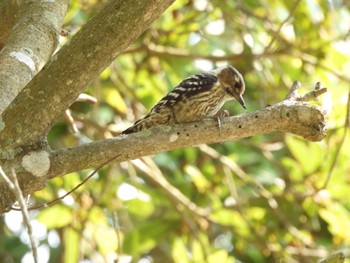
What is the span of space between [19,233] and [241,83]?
256 centimetres

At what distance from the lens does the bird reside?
4375mm

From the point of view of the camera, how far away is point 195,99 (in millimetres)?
4457

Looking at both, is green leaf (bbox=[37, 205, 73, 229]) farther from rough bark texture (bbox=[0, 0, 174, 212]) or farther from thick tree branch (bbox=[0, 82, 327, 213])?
rough bark texture (bbox=[0, 0, 174, 212])

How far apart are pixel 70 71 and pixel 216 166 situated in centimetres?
383

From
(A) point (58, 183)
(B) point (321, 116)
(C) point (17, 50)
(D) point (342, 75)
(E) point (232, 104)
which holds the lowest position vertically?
(B) point (321, 116)

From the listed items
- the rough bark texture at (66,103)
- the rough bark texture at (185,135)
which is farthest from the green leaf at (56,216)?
the rough bark texture at (66,103)

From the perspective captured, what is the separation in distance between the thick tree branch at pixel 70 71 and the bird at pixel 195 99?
5.27 feet

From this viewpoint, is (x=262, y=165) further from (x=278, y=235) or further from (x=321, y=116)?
(x=321, y=116)

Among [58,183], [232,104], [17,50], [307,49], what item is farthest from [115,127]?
[17,50]

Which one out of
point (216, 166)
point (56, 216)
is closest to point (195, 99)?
point (56, 216)

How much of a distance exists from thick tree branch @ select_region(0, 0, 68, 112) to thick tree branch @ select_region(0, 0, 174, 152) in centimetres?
25

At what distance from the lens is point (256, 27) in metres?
6.43

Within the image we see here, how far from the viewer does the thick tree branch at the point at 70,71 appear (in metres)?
2.54

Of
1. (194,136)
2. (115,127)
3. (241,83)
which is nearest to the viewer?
(194,136)
